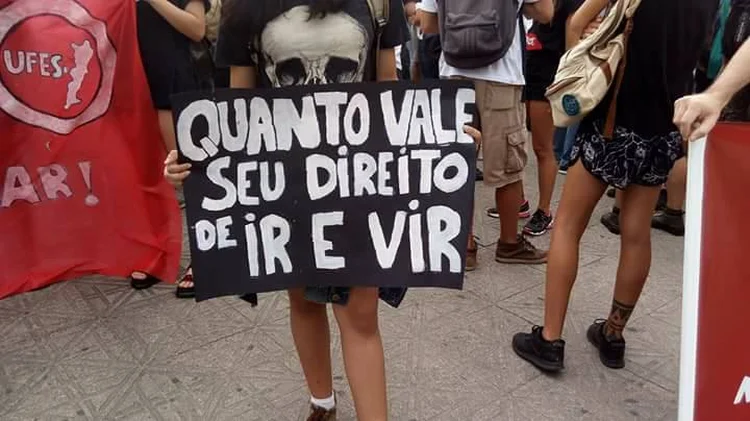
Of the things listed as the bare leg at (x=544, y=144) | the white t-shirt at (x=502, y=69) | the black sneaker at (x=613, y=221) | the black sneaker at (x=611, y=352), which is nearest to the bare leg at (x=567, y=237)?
the black sneaker at (x=611, y=352)

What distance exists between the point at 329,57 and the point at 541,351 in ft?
5.29

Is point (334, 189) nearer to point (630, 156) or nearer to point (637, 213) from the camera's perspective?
point (630, 156)

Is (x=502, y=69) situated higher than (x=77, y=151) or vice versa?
(x=502, y=69)

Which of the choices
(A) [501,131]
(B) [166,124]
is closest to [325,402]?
(B) [166,124]

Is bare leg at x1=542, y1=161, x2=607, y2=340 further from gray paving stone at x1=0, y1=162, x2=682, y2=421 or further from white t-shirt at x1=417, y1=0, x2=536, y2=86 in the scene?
white t-shirt at x1=417, y1=0, x2=536, y2=86

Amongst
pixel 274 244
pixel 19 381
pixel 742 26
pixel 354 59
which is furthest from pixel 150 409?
pixel 742 26

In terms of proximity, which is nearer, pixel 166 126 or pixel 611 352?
pixel 611 352

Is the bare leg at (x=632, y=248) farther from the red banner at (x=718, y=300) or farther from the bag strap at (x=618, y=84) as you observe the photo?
the red banner at (x=718, y=300)

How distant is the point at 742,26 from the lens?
10.5 ft

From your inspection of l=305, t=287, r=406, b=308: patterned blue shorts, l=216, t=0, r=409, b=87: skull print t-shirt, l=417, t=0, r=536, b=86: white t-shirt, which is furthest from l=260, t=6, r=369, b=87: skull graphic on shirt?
l=417, t=0, r=536, b=86: white t-shirt

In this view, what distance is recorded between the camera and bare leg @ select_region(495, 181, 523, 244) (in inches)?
155

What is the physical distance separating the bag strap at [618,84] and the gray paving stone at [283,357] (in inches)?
40.5

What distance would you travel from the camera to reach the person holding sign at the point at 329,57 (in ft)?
6.41

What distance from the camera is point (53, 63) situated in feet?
10.2
